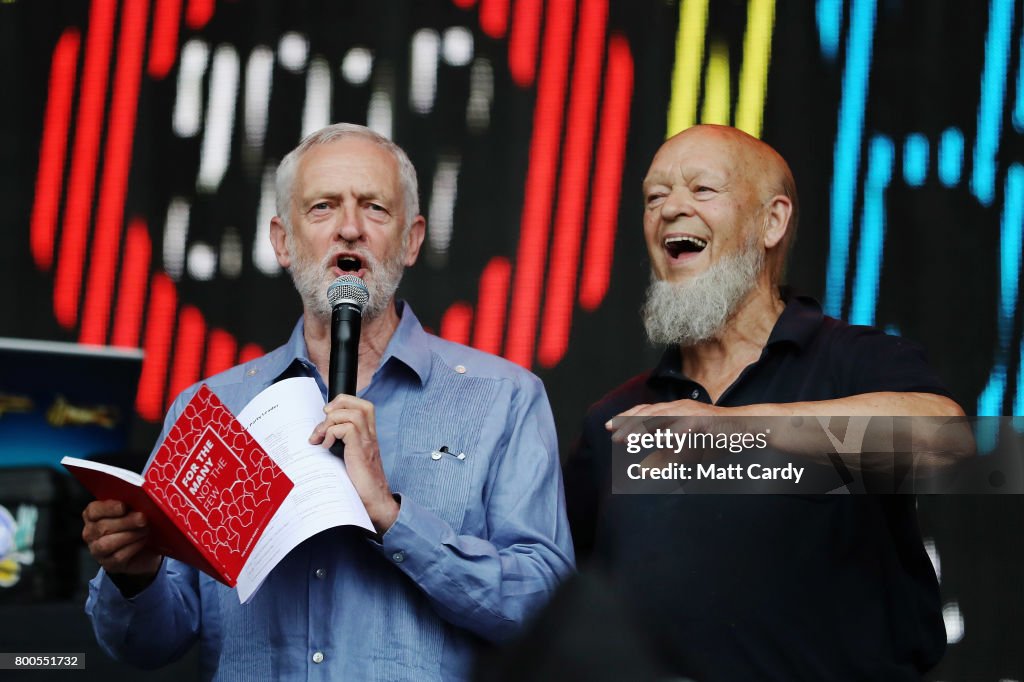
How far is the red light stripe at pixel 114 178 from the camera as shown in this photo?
131 inches

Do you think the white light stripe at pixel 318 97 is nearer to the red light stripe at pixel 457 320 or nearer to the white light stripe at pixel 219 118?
the white light stripe at pixel 219 118

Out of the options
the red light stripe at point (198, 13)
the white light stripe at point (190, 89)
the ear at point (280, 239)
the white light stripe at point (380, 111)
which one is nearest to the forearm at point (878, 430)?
the ear at point (280, 239)

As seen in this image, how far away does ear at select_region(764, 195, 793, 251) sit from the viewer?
104 inches

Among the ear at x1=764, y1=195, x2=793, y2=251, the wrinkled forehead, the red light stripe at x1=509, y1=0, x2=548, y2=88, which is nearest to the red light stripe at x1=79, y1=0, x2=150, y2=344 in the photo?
the red light stripe at x1=509, y1=0, x2=548, y2=88

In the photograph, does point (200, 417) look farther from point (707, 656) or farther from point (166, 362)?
point (166, 362)

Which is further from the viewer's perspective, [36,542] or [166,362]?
[166,362]

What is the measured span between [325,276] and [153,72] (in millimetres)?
1379

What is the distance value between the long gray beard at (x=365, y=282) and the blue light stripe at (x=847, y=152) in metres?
1.33

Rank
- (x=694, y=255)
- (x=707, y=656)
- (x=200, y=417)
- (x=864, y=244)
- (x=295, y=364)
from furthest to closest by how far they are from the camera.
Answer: (x=864, y=244) < (x=694, y=255) < (x=295, y=364) < (x=707, y=656) < (x=200, y=417)

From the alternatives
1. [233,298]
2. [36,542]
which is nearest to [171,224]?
[233,298]

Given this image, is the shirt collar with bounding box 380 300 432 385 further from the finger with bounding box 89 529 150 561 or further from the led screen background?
the led screen background

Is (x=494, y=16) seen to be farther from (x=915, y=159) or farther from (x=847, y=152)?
(x=915, y=159)

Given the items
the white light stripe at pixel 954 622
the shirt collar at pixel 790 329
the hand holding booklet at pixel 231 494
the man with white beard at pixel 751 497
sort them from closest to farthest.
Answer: the hand holding booklet at pixel 231 494, the man with white beard at pixel 751 497, the shirt collar at pixel 790 329, the white light stripe at pixel 954 622

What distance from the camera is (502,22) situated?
338cm
